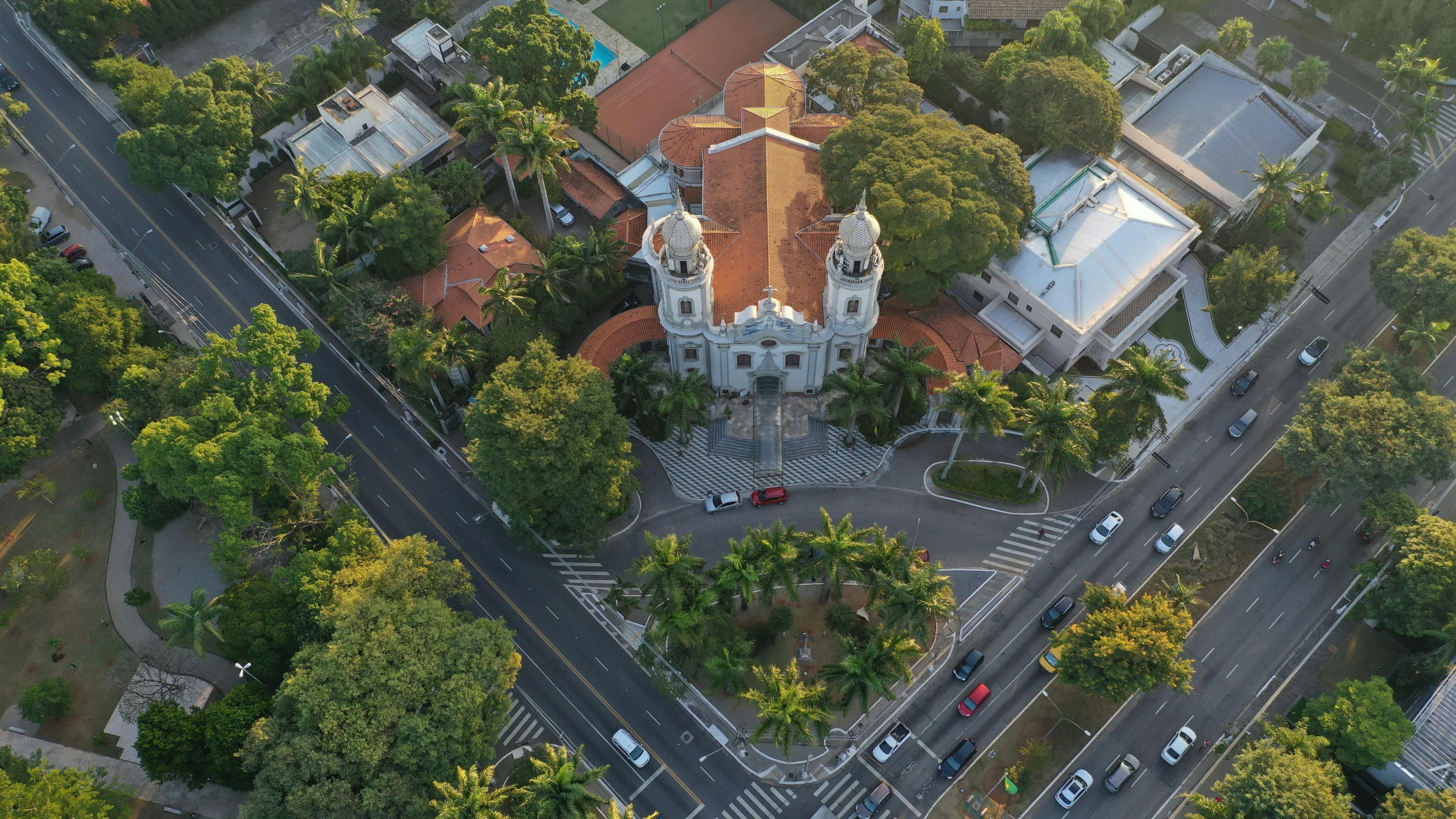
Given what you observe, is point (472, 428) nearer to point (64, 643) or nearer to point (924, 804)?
point (64, 643)

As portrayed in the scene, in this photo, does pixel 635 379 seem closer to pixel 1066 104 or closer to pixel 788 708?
pixel 788 708

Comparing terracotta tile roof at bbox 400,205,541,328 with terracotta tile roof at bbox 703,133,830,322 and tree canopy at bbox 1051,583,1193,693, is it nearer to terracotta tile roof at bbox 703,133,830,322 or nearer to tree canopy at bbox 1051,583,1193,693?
terracotta tile roof at bbox 703,133,830,322

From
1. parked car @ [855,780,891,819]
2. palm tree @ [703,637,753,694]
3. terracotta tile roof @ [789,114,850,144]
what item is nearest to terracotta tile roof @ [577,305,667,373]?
terracotta tile roof @ [789,114,850,144]

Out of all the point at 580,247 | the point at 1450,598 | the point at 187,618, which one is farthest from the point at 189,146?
the point at 1450,598

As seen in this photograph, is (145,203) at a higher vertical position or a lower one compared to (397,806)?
higher

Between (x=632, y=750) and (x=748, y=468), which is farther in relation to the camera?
(x=748, y=468)

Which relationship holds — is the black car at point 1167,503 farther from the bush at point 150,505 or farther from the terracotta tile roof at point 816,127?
the bush at point 150,505

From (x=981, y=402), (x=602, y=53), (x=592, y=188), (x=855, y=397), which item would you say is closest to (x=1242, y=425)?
(x=981, y=402)
